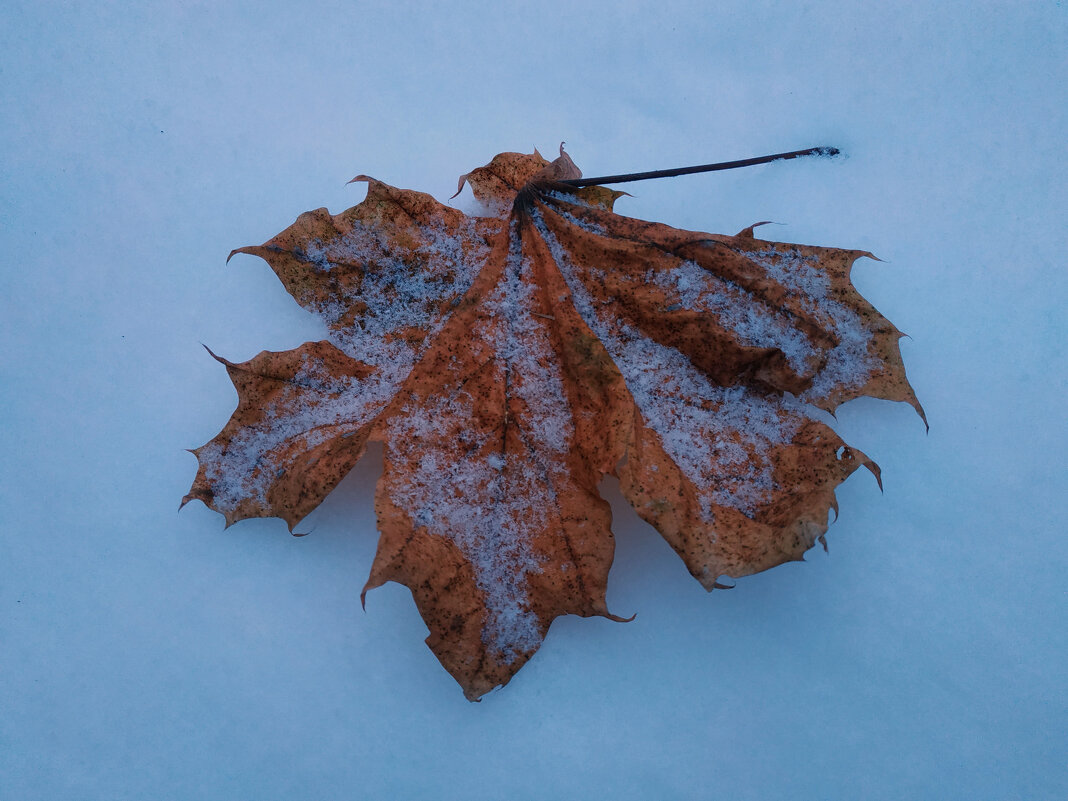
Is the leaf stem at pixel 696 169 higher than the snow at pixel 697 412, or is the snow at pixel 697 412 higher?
the leaf stem at pixel 696 169

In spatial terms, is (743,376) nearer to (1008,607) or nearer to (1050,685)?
(1008,607)

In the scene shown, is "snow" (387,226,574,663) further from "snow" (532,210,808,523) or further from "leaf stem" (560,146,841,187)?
"leaf stem" (560,146,841,187)

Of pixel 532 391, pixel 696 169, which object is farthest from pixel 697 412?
pixel 696 169

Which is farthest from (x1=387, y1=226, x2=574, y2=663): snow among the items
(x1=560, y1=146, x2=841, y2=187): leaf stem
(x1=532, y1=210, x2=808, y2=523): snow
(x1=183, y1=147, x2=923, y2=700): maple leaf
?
(x1=560, y1=146, x2=841, y2=187): leaf stem

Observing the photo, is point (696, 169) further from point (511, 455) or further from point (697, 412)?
point (511, 455)

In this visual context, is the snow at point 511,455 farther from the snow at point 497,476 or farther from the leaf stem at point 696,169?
the snow at point 497,476

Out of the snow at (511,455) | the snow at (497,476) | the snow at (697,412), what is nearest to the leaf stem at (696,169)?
the snow at (511,455)

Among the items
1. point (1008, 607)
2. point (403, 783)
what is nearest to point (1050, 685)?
point (1008, 607)
